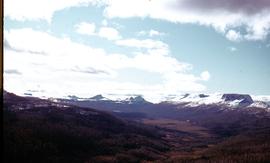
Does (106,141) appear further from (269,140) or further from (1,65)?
(1,65)

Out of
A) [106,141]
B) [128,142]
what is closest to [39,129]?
[106,141]

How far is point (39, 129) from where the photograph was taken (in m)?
155

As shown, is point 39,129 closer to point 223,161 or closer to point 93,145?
point 93,145

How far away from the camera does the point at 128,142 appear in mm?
177000

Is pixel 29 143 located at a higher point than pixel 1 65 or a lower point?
lower

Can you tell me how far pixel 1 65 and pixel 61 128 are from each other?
162510 mm

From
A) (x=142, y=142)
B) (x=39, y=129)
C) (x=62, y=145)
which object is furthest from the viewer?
(x=142, y=142)

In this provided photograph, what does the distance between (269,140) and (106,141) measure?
7624 centimetres

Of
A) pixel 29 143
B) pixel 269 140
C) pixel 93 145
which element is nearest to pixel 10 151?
pixel 29 143

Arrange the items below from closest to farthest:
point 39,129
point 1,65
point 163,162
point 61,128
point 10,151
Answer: point 1,65 → point 10,151 → point 163,162 → point 39,129 → point 61,128

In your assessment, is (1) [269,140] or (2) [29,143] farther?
(1) [269,140]

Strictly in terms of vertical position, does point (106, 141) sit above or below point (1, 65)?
below

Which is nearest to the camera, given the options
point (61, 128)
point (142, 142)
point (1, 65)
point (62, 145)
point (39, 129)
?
point (1, 65)

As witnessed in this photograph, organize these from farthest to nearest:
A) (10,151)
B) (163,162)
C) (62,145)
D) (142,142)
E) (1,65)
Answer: (142,142) < (62,145) < (163,162) < (10,151) < (1,65)
